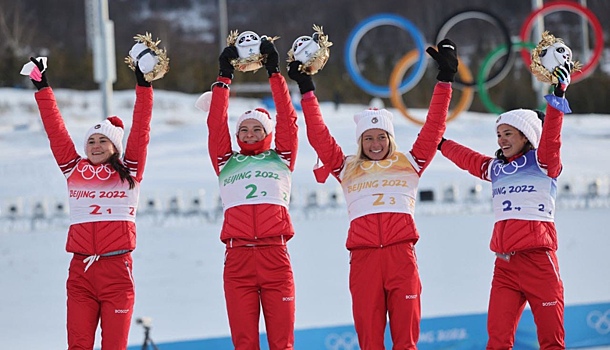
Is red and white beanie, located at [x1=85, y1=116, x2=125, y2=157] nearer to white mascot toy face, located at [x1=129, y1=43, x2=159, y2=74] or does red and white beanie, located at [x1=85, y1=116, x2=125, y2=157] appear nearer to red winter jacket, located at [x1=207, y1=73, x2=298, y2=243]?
white mascot toy face, located at [x1=129, y1=43, x2=159, y2=74]

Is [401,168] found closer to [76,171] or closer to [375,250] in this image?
[375,250]

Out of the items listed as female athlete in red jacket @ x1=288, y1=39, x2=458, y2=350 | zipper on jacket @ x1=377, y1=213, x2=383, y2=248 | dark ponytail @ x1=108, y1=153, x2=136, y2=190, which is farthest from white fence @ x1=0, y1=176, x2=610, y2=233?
zipper on jacket @ x1=377, y1=213, x2=383, y2=248

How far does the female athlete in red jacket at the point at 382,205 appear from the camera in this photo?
13.8ft

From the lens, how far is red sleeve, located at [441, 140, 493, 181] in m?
4.46

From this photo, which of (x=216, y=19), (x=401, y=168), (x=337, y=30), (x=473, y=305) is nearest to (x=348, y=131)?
(x=473, y=305)

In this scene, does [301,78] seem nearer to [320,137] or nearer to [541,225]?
[320,137]

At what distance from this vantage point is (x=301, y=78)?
433 centimetres

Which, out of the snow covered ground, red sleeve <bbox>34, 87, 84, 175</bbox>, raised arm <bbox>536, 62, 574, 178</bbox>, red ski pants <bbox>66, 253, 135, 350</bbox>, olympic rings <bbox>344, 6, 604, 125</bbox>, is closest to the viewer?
raised arm <bbox>536, 62, 574, 178</bbox>

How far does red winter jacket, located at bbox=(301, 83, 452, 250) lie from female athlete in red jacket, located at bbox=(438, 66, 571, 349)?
1.07 feet

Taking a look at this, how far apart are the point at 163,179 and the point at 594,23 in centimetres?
673

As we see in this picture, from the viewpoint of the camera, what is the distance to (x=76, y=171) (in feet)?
14.3

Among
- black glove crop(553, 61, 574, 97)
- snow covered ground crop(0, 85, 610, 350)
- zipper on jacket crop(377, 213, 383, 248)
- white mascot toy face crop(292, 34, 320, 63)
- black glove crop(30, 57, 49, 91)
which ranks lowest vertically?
snow covered ground crop(0, 85, 610, 350)

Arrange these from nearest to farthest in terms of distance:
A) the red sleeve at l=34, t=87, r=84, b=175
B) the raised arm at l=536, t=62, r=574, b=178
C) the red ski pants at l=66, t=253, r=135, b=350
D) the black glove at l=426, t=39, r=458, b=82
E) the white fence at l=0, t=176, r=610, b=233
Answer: the raised arm at l=536, t=62, r=574, b=178
the red ski pants at l=66, t=253, r=135, b=350
the black glove at l=426, t=39, r=458, b=82
the red sleeve at l=34, t=87, r=84, b=175
the white fence at l=0, t=176, r=610, b=233

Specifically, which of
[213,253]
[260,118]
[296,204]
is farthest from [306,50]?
[296,204]
